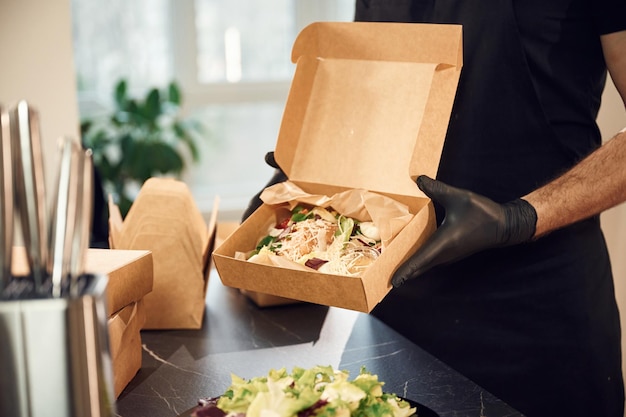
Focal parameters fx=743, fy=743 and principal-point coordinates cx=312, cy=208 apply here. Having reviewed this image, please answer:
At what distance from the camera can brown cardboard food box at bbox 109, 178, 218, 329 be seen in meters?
1.48

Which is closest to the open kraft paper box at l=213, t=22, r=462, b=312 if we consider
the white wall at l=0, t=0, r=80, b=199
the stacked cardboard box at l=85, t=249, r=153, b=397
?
the stacked cardboard box at l=85, t=249, r=153, b=397

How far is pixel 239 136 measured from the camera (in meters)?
5.05

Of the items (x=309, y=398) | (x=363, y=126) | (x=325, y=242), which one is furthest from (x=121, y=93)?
(x=309, y=398)

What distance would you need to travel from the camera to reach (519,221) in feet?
4.43

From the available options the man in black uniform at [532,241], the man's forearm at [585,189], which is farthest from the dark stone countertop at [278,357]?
the man's forearm at [585,189]

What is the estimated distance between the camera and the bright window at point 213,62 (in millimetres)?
4594

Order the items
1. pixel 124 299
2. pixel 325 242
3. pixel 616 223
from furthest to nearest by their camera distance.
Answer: pixel 616 223 < pixel 325 242 < pixel 124 299

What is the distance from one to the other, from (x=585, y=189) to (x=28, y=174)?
1.10m

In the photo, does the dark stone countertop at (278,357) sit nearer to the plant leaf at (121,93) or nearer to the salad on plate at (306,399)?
the salad on plate at (306,399)

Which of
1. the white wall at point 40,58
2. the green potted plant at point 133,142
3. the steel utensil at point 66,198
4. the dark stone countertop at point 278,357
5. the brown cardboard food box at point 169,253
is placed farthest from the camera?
the green potted plant at point 133,142

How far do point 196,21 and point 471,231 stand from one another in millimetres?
3751

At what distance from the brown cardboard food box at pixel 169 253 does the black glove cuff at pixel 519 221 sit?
1.98 ft

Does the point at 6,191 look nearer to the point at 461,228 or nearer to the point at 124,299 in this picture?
the point at 124,299

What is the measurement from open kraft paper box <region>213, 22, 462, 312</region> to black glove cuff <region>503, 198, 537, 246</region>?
0.48ft
